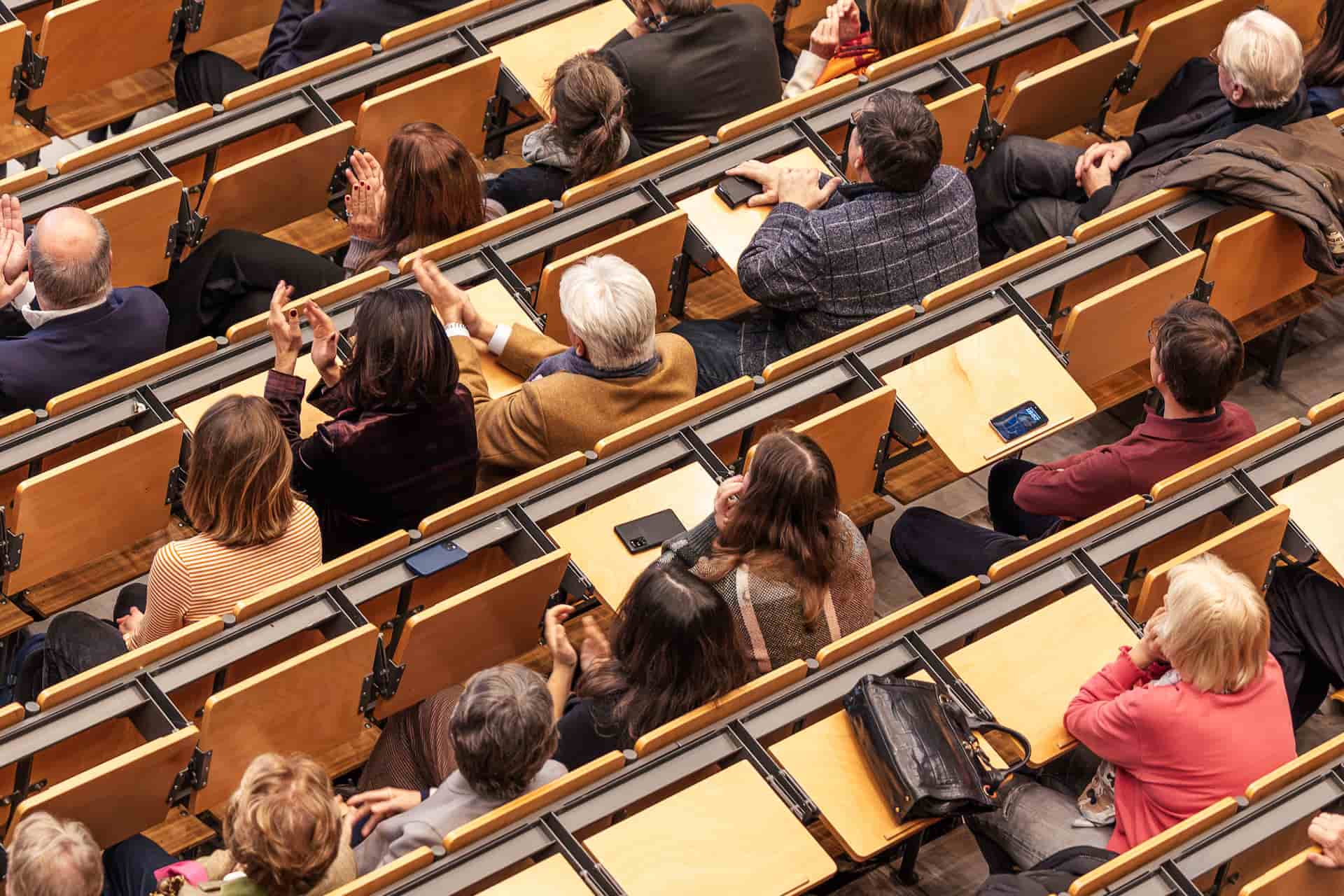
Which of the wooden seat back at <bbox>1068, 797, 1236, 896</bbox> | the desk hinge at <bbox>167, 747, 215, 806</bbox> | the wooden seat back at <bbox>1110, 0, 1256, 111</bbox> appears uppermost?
the wooden seat back at <bbox>1110, 0, 1256, 111</bbox>

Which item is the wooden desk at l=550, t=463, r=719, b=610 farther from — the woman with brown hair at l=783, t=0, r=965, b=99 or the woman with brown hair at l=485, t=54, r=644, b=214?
the woman with brown hair at l=783, t=0, r=965, b=99

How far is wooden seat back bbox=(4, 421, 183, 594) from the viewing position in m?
4.40

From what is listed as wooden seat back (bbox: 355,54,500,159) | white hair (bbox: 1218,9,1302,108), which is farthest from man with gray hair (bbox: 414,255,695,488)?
white hair (bbox: 1218,9,1302,108)

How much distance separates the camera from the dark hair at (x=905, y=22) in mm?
5980

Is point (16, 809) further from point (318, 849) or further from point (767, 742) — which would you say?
point (767, 742)

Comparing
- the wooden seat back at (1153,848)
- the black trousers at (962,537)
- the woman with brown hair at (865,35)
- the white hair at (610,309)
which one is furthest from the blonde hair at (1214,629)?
the woman with brown hair at (865,35)

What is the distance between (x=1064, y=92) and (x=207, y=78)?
2.59 m

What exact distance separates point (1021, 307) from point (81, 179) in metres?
2.50

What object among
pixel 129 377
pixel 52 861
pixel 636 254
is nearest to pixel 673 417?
pixel 636 254

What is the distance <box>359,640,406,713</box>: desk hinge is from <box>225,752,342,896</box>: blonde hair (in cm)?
68

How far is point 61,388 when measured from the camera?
15.9ft

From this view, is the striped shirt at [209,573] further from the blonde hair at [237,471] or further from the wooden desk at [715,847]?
the wooden desk at [715,847]

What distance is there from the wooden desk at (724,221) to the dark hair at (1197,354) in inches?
45.3

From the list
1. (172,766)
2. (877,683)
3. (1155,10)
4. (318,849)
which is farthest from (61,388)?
(1155,10)
